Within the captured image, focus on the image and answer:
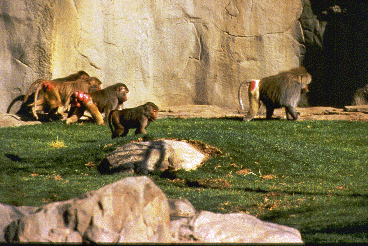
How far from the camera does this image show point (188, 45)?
1669cm

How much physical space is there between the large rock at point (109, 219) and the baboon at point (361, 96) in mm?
13692

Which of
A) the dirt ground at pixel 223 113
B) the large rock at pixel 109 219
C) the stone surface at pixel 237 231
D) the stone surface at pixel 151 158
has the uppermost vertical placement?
the large rock at pixel 109 219

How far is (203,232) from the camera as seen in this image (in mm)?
3539

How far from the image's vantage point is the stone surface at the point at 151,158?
7895 millimetres

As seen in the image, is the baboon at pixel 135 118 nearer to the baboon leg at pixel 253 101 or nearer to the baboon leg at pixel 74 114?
the baboon leg at pixel 74 114

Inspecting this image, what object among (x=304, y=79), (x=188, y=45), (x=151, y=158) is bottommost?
(x=151, y=158)

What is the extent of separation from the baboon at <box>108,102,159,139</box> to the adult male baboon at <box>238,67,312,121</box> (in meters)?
4.16

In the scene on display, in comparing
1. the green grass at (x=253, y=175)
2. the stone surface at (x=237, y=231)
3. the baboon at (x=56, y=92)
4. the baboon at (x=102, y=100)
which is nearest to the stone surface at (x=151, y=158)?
the green grass at (x=253, y=175)

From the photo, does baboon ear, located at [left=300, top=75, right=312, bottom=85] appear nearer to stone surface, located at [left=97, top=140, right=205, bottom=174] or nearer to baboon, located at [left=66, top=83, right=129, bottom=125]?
baboon, located at [left=66, top=83, right=129, bottom=125]

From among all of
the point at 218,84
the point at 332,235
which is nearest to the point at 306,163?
the point at 332,235

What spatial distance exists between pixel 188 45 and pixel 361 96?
6.13 meters

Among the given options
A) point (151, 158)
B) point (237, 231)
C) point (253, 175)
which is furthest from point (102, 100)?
point (237, 231)

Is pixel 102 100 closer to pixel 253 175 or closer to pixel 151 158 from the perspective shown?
pixel 151 158

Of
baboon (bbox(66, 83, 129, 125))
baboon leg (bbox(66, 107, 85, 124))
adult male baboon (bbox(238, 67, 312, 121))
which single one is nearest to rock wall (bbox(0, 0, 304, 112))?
baboon leg (bbox(66, 107, 85, 124))
